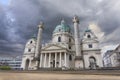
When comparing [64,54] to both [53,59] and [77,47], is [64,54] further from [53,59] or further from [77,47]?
[77,47]

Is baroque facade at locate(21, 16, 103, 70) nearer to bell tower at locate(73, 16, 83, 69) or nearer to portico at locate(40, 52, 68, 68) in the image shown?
portico at locate(40, 52, 68, 68)

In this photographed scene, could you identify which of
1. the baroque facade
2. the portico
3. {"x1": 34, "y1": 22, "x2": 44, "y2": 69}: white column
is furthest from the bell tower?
{"x1": 34, "y1": 22, "x2": 44, "y2": 69}: white column

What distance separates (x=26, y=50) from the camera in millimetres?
64438

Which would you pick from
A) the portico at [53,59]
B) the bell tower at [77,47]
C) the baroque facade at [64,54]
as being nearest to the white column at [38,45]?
the baroque facade at [64,54]

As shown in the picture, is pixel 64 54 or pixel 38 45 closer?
pixel 38 45

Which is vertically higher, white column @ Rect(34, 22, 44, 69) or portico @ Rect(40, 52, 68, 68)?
white column @ Rect(34, 22, 44, 69)

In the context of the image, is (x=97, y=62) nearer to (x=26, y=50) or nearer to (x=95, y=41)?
(x=95, y=41)

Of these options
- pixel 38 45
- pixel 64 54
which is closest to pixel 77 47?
pixel 64 54

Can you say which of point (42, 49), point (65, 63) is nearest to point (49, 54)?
point (42, 49)

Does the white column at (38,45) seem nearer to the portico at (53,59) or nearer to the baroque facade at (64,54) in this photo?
the baroque facade at (64,54)

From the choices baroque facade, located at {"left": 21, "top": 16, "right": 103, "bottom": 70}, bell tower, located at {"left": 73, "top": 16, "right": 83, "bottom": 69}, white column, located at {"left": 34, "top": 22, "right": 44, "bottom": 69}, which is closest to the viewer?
bell tower, located at {"left": 73, "top": 16, "right": 83, "bottom": 69}

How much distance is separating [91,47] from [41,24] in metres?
24.8

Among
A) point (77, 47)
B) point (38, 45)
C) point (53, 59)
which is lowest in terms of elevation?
point (53, 59)

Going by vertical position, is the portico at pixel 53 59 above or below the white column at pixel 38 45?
below
